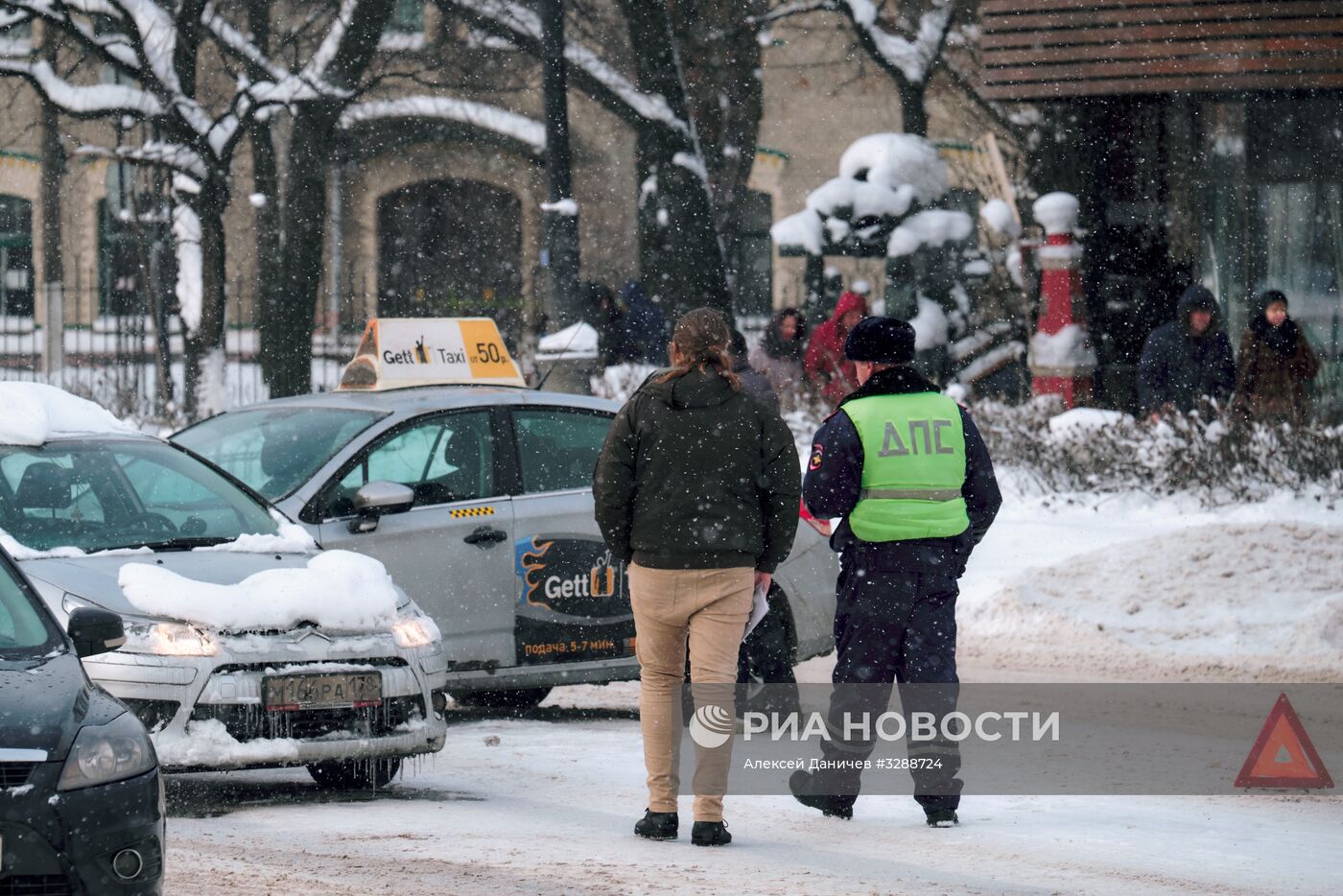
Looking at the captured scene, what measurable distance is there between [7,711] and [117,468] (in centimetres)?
327

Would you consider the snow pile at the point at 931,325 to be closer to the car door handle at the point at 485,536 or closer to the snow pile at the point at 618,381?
the snow pile at the point at 618,381

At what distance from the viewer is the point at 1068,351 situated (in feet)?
63.8

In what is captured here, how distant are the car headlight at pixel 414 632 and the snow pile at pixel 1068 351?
1225 centimetres

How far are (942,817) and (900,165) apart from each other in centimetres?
1647

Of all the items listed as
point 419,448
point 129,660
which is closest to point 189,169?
point 419,448

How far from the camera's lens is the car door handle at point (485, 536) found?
9438 millimetres

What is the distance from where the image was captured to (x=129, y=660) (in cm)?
731

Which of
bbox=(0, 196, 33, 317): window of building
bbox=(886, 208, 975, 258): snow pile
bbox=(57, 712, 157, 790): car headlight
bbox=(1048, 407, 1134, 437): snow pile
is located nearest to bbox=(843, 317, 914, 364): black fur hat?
bbox=(57, 712, 157, 790): car headlight

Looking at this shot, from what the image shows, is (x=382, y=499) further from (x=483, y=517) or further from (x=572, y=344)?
(x=572, y=344)

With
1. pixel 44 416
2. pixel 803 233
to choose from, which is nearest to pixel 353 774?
pixel 44 416

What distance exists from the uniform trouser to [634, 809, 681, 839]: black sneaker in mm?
708

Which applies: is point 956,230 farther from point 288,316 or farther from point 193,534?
point 193,534

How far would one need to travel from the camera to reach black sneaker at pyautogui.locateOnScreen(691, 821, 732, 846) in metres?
6.97

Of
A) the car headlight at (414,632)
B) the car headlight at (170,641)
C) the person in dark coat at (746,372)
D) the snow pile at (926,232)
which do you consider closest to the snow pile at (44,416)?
the car headlight at (170,641)
